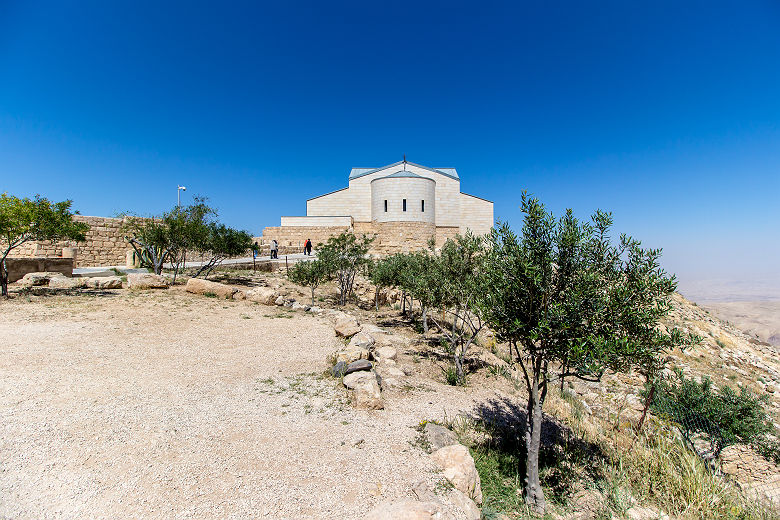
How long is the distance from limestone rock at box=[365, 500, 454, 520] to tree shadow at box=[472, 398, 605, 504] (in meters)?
2.14

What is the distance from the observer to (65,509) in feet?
10.9

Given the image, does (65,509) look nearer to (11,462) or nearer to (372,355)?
(11,462)

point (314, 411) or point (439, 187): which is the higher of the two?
point (439, 187)

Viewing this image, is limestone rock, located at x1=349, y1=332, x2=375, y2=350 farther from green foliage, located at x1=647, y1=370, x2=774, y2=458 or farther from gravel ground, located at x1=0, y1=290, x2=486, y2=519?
green foliage, located at x1=647, y1=370, x2=774, y2=458

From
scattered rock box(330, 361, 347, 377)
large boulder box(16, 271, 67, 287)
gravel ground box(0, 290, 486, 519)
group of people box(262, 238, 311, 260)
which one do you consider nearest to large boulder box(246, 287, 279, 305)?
gravel ground box(0, 290, 486, 519)

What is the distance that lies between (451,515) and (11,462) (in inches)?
189

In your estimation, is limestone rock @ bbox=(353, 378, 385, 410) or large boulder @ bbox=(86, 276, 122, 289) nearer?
limestone rock @ bbox=(353, 378, 385, 410)

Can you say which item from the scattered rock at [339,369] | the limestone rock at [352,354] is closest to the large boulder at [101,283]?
the limestone rock at [352,354]

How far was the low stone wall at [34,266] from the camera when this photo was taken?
1388 cm

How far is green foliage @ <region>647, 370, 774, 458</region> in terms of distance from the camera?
7.68m

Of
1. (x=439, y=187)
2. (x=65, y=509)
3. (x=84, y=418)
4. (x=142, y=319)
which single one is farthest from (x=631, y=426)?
(x=439, y=187)

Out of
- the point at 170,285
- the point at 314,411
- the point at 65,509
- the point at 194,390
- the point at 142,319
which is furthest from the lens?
the point at 170,285

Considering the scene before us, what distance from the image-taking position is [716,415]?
797cm

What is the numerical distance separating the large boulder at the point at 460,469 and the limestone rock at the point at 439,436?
284mm
